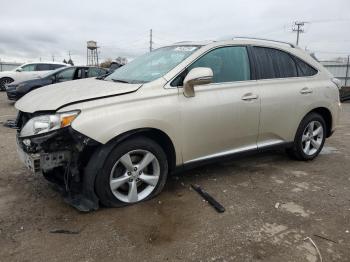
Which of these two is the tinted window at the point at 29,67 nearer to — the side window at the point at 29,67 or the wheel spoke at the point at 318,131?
the side window at the point at 29,67

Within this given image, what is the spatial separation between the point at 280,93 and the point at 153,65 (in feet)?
5.50

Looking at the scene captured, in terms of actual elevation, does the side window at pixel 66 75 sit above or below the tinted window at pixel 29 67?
below

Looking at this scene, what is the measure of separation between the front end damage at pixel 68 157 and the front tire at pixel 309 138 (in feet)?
9.76

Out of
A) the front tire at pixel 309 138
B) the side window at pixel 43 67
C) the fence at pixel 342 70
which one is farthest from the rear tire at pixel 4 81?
the fence at pixel 342 70

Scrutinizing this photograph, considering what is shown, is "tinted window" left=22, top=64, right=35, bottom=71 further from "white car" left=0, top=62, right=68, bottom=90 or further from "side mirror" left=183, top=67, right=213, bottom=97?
"side mirror" left=183, top=67, right=213, bottom=97

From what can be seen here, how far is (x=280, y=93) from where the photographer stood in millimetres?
4371

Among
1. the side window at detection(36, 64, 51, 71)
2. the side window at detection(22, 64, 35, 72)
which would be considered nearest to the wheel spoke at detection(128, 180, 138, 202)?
the side window at detection(36, 64, 51, 71)

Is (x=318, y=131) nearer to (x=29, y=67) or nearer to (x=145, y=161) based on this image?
(x=145, y=161)

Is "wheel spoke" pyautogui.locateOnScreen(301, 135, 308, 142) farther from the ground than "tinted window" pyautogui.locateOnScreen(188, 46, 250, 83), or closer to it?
closer to it

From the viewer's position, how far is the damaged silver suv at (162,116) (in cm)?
305

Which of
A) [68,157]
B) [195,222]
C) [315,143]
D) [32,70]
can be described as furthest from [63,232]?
[32,70]

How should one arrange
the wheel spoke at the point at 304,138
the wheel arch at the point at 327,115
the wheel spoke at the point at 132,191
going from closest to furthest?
the wheel spoke at the point at 132,191 → the wheel spoke at the point at 304,138 → the wheel arch at the point at 327,115

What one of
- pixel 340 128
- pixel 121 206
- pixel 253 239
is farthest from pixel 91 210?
pixel 340 128

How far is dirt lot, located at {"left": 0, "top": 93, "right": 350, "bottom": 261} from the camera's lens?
268 centimetres
